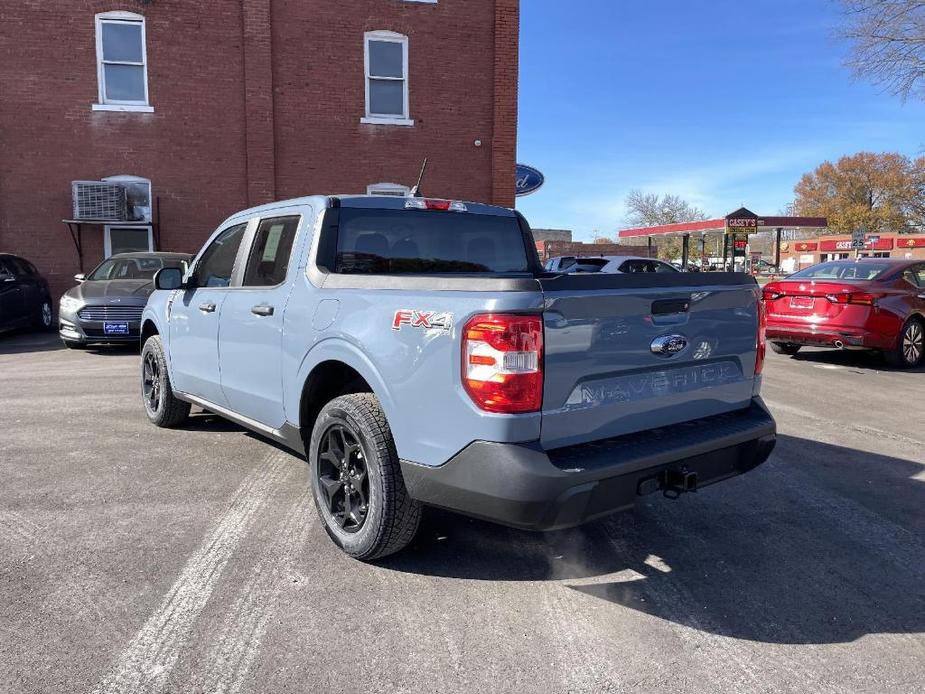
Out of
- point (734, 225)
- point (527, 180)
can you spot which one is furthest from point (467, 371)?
point (734, 225)

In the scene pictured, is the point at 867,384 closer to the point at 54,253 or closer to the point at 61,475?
the point at 61,475

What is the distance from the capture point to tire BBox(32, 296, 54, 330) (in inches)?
492

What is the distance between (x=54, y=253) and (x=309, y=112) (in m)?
6.32

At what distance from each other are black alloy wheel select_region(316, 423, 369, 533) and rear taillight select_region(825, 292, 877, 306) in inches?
309

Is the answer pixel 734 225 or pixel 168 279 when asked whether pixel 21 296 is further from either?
pixel 734 225

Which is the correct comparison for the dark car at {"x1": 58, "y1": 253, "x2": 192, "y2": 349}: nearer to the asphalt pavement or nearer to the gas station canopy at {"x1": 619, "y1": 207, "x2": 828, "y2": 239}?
the asphalt pavement

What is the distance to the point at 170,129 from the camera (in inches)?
567

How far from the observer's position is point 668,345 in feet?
9.73

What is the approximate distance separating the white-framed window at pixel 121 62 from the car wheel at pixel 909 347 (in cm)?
1452

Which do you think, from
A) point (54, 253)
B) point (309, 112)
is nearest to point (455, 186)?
point (309, 112)

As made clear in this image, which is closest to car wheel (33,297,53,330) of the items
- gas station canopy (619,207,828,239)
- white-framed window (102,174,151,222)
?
white-framed window (102,174,151,222)

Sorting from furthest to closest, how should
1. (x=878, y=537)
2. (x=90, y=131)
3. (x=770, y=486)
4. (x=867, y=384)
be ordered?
(x=90, y=131) → (x=867, y=384) → (x=770, y=486) → (x=878, y=537)

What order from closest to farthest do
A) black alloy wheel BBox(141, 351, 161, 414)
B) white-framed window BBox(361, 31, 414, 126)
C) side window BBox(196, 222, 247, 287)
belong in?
side window BBox(196, 222, 247, 287) → black alloy wheel BBox(141, 351, 161, 414) → white-framed window BBox(361, 31, 414, 126)

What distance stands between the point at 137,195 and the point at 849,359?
14037 mm
